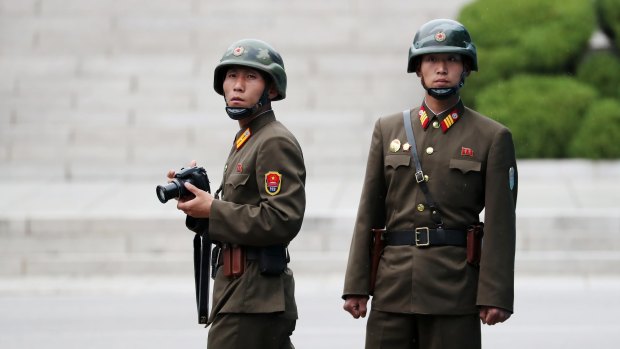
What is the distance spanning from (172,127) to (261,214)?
1403cm

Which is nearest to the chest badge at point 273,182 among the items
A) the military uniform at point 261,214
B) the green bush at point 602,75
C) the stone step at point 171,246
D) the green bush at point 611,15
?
the military uniform at point 261,214

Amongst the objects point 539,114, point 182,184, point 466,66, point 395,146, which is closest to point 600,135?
point 539,114

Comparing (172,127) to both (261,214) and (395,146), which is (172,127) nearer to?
(395,146)

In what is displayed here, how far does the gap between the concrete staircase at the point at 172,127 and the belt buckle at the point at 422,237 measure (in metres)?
8.53

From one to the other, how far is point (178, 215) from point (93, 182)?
3870 millimetres

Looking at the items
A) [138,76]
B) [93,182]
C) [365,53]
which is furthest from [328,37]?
[93,182]

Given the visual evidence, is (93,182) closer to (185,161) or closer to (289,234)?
(185,161)

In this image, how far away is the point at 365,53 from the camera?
68.5ft

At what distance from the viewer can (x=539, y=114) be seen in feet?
57.3

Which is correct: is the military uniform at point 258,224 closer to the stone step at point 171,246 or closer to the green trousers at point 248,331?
the green trousers at point 248,331

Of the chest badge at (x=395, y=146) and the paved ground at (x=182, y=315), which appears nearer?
the chest badge at (x=395, y=146)

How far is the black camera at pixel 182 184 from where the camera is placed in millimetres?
5723

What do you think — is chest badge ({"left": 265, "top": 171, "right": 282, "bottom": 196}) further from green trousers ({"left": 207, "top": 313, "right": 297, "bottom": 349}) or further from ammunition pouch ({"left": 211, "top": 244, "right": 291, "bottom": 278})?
green trousers ({"left": 207, "top": 313, "right": 297, "bottom": 349})

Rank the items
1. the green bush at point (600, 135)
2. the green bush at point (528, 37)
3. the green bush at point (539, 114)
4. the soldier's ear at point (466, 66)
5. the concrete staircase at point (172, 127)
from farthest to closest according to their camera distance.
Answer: the green bush at point (528, 37) < the green bush at point (539, 114) < the green bush at point (600, 135) < the concrete staircase at point (172, 127) < the soldier's ear at point (466, 66)
